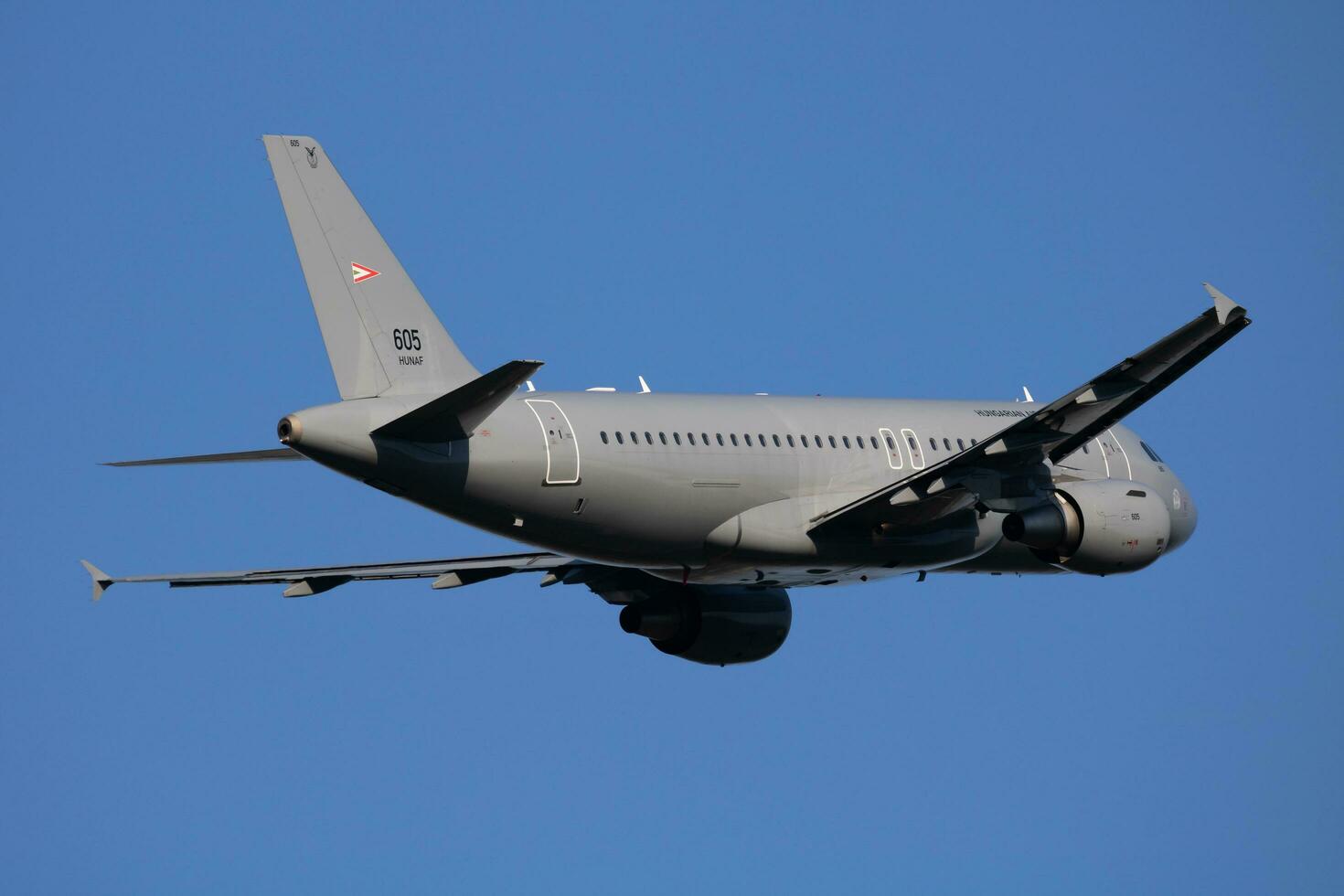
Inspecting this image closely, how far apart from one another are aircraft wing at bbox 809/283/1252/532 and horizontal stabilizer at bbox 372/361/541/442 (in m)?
8.12

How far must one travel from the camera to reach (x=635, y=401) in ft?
117

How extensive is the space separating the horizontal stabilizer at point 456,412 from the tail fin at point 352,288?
1.32 metres

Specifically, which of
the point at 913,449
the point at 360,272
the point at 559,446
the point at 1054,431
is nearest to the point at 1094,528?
the point at 1054,431

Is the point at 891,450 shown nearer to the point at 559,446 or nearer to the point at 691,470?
the point at 691,470

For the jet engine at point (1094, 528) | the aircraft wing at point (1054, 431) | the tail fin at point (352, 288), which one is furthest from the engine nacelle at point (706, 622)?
the tail fin at point (352, 288)

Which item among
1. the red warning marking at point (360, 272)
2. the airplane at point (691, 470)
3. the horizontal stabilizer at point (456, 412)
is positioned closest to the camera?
the horizontal stabilizer at point (456, 412)

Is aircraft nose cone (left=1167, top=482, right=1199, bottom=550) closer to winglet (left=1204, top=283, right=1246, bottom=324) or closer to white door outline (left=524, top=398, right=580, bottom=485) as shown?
winglet (left=1204, top=283, right=1246, bottom=324)

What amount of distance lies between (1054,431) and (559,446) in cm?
863

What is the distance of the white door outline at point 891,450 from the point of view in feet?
130

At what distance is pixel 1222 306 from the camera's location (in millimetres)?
31312

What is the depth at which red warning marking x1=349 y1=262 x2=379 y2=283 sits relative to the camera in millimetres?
32438

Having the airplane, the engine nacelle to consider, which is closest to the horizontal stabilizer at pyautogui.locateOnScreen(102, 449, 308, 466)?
the airplane

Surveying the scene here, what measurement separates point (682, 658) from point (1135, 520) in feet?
33.5

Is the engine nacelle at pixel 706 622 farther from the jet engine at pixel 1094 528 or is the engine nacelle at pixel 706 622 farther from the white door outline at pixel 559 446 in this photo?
the white door outline at pixel 559 446
